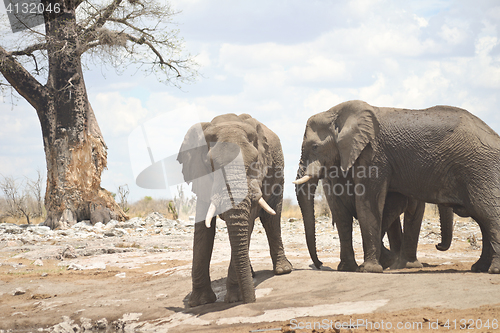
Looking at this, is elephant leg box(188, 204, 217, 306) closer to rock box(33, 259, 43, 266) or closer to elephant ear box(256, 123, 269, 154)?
elephant ear box(256, 123, 269, 154)

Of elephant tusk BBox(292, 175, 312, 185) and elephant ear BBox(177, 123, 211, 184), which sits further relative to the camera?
elephant tusk BBox(292, 175, 312, 185)

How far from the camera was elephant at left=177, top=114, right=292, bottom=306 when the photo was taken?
577 cm

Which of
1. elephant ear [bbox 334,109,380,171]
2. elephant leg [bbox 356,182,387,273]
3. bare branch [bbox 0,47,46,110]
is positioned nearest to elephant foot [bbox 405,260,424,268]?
elephant leg [bbox 356,182,387,273]

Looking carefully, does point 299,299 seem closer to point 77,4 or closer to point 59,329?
point 59,329

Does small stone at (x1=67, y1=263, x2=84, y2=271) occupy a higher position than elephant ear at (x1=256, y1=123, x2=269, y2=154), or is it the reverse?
elephant ear at (x1=256, y1=123, x2=269, y2=154)

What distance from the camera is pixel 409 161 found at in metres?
8.05

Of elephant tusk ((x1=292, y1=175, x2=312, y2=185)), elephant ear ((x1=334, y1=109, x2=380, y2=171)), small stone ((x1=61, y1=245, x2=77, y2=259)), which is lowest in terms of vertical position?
small stone ((x1=61, y1=245, x2=77, y2=259))

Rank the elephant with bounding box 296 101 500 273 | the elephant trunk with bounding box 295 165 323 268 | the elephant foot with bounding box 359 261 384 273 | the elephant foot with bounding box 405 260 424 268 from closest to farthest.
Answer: the elephant with bounding box 296 101 500 273, the elephant foot with bounding box 359 261 384 273, the elephant trunk with bounding box 295 165 323 268, the elephant foot with bounding box 405 260 424 268

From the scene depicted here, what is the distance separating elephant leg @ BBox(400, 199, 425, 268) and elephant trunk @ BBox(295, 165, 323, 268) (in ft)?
5.93

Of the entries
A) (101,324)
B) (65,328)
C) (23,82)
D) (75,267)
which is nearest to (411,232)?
(101,324)

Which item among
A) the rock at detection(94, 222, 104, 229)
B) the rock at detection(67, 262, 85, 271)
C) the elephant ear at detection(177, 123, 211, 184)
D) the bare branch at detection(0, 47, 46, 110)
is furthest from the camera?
the bare branch at detection(0, 47, 46, 110)

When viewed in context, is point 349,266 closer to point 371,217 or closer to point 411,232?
point 371,217

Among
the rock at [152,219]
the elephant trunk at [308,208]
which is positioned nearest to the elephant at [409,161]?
the elephant trunk at [308,208]

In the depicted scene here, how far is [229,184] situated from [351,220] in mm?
3807
